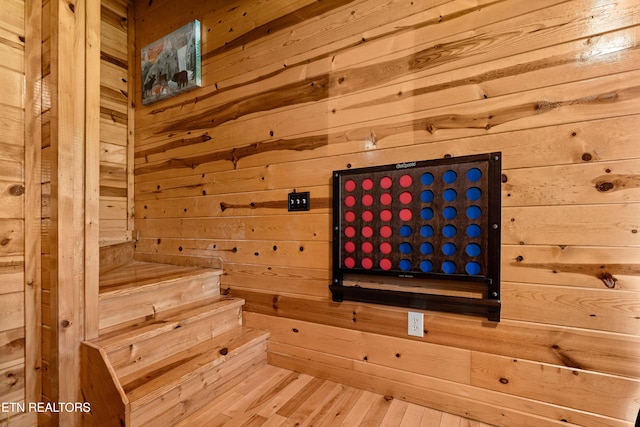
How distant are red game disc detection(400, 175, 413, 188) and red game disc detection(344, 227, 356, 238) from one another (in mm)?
351

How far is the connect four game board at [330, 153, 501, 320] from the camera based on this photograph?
4.31 feet

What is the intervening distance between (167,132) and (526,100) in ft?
8.17

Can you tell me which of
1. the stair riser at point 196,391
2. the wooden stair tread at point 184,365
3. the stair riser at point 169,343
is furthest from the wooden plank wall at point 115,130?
the stair riser at point 196,391

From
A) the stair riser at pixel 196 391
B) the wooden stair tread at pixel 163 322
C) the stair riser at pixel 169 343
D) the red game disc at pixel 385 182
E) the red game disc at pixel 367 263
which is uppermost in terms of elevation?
the red game disc at pixel 385 182

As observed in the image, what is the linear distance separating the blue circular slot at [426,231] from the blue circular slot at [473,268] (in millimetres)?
212

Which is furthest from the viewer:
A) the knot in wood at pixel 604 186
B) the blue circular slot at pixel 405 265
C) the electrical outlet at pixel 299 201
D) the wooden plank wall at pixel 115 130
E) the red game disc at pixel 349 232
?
the wooden plank wall at pixel 115 130

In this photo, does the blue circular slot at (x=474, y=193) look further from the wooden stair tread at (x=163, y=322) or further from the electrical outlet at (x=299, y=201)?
the wooden stair tread at (x=163, y=322)

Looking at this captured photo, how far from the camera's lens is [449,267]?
1.37 metres

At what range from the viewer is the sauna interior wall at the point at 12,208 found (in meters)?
1.35

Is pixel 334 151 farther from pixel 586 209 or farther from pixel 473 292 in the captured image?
pixel 586 209

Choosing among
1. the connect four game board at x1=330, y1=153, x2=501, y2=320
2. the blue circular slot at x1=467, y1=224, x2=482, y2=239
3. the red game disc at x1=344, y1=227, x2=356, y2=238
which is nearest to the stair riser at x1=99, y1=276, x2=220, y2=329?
the connect four game board at x1=330, y1=153, x2=501, y2=320

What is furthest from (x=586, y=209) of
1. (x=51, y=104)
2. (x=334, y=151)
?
(x=51, y=104)

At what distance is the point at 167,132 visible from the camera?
2.47 meters

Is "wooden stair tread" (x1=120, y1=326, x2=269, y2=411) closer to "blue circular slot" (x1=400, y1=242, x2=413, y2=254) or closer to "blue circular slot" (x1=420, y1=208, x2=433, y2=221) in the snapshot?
"blue circular slot" (x1=400, y1=242, x2=413, y2=254)
